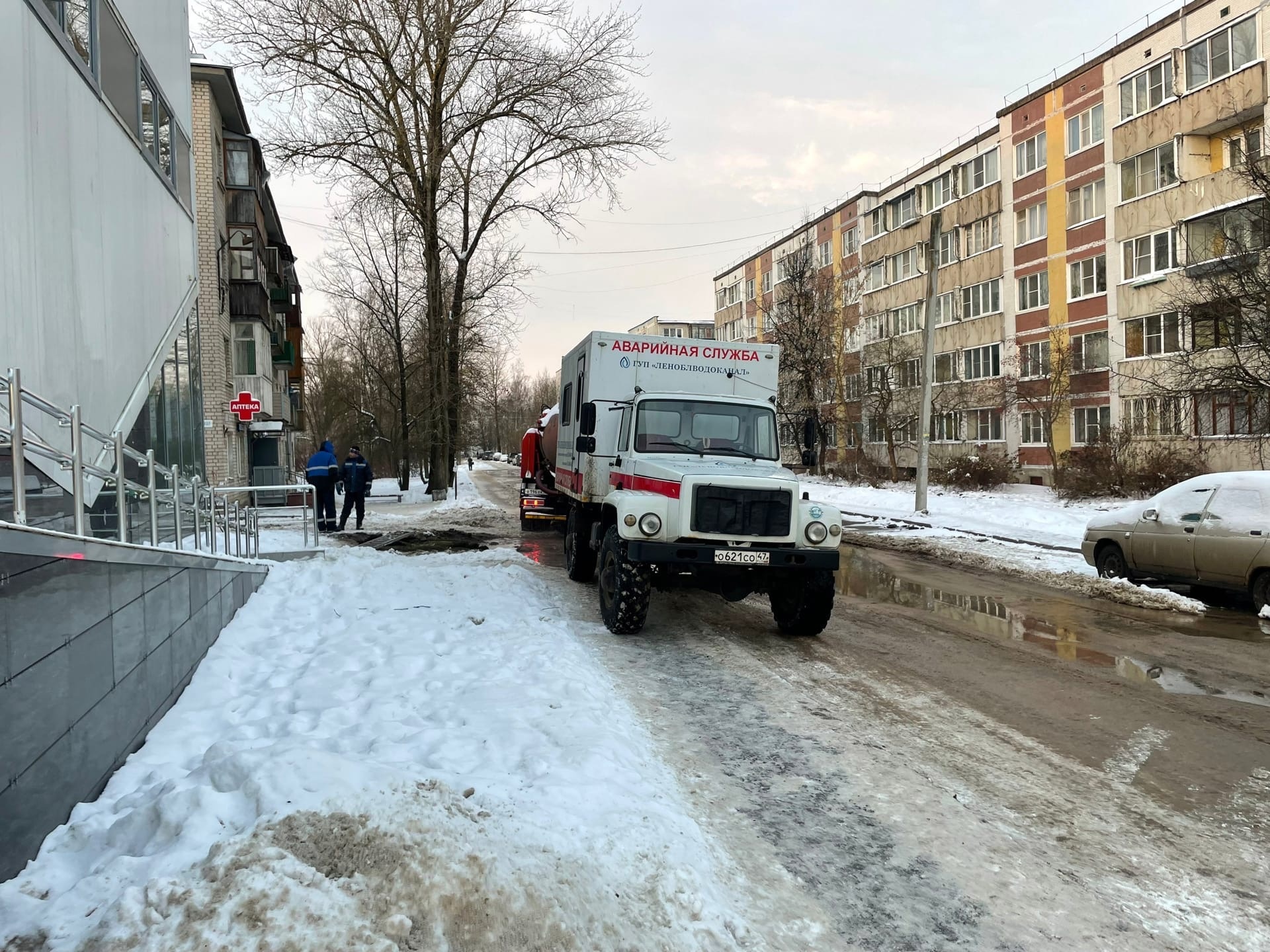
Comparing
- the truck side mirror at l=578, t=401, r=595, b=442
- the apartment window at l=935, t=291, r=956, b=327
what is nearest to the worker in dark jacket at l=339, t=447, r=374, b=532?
the truck side mirror at l=578, t=401, r=595, b=442

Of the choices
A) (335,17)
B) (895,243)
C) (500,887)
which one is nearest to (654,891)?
(500,887)

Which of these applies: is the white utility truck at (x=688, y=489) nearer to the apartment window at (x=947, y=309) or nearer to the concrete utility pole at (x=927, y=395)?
the concrete utility pole at (x=927, y=395)

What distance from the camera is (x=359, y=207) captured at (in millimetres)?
28547

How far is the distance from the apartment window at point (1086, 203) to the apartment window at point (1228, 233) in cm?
526

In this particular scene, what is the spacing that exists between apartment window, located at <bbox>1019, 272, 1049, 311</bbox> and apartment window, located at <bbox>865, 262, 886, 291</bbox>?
12.4 meters

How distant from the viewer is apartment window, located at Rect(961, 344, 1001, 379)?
131 feet

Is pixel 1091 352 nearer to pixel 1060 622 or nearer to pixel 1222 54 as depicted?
pixel 1222 54

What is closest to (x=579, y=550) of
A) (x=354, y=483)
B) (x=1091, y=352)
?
(x=354, y=483)

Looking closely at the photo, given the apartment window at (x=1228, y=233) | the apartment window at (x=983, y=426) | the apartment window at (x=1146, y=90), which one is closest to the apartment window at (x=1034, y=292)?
the apartment window at (x=983, y=426)

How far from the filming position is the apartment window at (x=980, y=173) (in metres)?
40.6

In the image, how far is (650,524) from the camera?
847 centimetres

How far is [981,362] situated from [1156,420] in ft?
51.8

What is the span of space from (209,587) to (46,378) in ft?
6.54

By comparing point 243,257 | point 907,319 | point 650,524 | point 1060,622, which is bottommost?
point 1060,622
